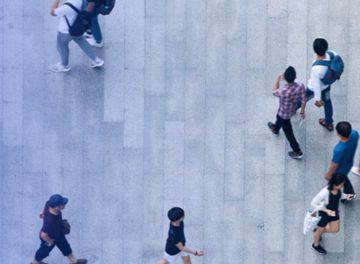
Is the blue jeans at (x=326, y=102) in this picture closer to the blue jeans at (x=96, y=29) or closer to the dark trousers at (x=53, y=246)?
the blue jeans at (x=96, y=29)

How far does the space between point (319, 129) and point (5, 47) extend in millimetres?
5412

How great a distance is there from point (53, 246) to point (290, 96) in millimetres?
4198

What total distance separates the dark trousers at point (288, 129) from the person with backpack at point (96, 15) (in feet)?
10.1

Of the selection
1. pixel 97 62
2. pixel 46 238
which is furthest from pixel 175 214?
pixel 97 62

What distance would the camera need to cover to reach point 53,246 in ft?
24.1

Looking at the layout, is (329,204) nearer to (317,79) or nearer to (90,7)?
(317,79)

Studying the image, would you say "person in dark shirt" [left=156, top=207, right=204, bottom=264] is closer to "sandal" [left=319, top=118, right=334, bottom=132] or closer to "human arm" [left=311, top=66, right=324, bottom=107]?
"human arm" [left=311, top=66, right=324, bottom=107]

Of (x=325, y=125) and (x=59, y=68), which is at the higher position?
(x=59, y=68)

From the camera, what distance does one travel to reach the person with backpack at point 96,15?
7109 mm

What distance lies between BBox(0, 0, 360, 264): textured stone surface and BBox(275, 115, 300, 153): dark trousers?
312 mm

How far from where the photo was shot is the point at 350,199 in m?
7.41

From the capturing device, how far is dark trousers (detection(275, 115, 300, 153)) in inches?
286

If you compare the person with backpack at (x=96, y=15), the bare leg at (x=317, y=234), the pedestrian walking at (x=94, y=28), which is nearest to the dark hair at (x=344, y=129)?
the bare leg at (x=317, y=234)

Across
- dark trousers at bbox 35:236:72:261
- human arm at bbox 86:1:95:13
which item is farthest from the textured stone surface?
human arm at bbox 86:1:95:13
